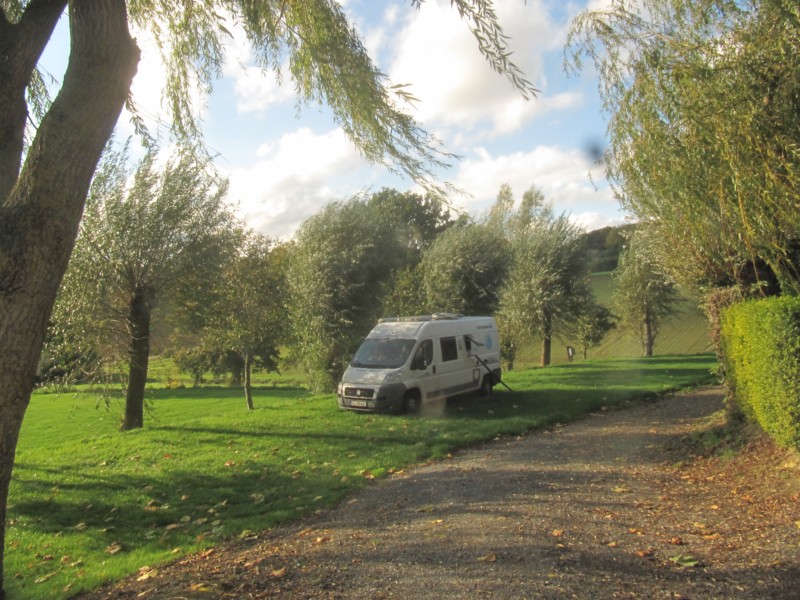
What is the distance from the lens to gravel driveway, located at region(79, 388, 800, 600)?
4297 millimetres

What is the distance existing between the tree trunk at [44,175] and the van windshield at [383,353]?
10482mm

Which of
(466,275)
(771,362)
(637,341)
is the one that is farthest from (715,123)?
(637,341)

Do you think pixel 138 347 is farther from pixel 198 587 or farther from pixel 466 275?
pixel 466 275

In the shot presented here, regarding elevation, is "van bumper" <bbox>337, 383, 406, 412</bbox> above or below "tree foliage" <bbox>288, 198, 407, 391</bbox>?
below

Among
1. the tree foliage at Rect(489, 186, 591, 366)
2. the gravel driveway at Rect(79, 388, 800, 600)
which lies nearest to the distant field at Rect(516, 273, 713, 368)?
the tree foliage at Rect(489, 186, 591, 366)

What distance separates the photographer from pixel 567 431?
11789 mm

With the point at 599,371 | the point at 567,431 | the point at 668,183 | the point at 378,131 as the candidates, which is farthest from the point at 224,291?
the point at 599,371

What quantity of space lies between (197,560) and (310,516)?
152 centimetres

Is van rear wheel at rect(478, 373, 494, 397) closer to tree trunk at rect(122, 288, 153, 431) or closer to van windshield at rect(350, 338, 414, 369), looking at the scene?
van windshield at rect(350, 338, 414, 369)

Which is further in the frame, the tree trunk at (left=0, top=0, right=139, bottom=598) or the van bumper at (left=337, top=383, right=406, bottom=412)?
the van bumper at (left=337, top=383, right=406, bottom=412)

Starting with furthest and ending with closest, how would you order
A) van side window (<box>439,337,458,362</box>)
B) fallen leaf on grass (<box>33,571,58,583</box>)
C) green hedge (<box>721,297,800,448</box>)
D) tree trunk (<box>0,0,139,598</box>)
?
van side window (<box>439,337,458,362</box>)
green hedge (<box>721,297,800,448</box>)
fallen leaf on grass (<box>33,571,58,583</box>)
tree trunk (<box>0,0,139,598</box>)

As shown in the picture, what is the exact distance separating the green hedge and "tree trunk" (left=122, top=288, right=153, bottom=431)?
11.7m

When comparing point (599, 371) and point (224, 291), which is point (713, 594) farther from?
point (599, 371)

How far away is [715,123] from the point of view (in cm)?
605
